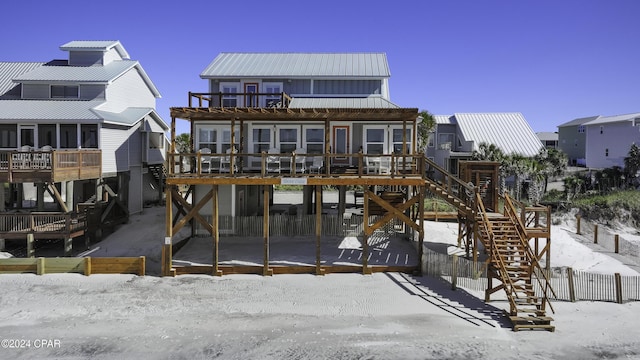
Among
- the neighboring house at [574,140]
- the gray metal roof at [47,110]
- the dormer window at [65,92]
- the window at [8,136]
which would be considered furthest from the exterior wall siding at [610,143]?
the window at [8,136]

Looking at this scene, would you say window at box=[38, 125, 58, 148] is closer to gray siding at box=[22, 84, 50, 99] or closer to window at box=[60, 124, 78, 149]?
window at box=[60, 124, 78, 149]

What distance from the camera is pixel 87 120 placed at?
23875 millimetres

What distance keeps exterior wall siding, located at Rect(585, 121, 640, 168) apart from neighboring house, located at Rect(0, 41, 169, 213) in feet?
126

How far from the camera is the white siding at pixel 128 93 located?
2738 centimetres

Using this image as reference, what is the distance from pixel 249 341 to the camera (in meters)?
12.6

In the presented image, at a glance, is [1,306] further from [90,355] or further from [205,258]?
[205,258]

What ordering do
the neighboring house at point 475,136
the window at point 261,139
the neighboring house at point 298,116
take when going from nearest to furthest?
the neighboring house at point 298,116 < the window at point 261,139 < the neighboring house at point 475,136

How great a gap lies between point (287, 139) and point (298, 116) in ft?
10.4

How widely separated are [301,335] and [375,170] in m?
9.68

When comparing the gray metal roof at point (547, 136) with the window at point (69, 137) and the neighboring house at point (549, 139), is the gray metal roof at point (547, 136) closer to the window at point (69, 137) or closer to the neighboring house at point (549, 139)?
the neighboring house at point (549, 139)

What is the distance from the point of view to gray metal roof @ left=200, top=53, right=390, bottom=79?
2712 cm

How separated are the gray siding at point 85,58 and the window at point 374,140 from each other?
18.9m

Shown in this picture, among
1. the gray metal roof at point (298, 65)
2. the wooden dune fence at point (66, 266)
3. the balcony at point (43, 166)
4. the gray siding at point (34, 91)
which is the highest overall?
the gray metal roof at point (298, 65)

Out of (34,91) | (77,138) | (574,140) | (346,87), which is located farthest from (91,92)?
(574,140)
